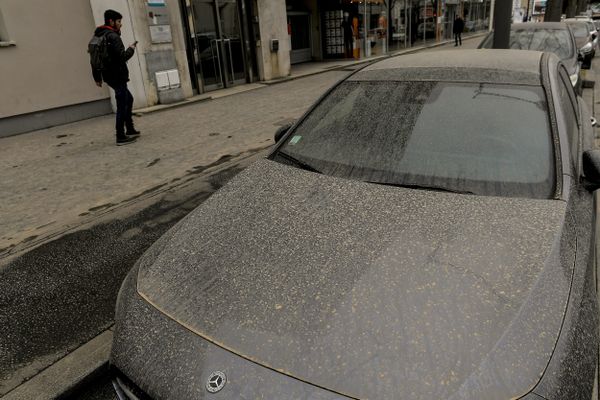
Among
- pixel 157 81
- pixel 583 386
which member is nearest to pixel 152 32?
pixel 157 81

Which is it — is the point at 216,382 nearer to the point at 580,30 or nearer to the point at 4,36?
the point at 4,36

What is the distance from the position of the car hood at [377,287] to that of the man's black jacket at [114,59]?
5.94m

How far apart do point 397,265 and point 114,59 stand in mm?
6958

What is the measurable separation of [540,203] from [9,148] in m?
8.61

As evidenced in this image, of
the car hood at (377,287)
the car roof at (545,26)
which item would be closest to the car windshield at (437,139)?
the car hood at (377,287)

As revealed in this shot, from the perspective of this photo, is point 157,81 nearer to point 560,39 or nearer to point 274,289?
point 560,39

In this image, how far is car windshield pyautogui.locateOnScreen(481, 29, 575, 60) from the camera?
7609mm

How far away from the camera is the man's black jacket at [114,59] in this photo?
Answer: 7043 millimetres

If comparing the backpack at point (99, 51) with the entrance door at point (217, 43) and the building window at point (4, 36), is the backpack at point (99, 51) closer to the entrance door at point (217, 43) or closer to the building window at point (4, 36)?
the building window at point (4, 36)

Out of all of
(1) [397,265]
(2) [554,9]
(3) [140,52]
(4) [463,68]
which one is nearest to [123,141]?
(3) [140,52]

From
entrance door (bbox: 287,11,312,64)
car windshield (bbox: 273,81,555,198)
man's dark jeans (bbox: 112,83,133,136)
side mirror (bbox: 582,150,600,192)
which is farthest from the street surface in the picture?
entrance door (bbox: 287,11,312,64)

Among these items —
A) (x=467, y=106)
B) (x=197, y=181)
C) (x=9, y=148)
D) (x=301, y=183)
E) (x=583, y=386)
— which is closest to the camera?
(x=583, y=386)

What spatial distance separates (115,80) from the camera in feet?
23.9

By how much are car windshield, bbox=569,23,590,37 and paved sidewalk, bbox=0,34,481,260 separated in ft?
23.7
